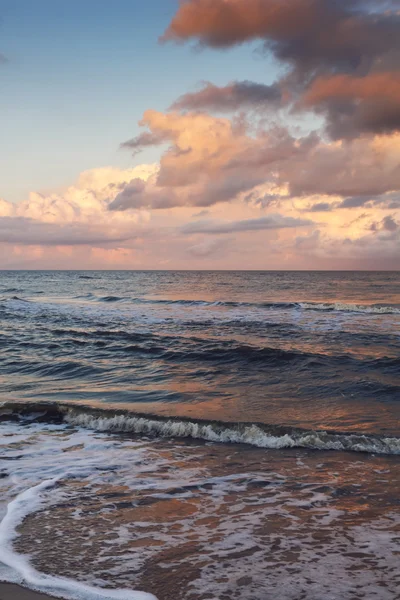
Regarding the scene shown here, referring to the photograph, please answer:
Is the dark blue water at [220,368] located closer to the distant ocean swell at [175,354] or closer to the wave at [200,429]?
the distant ocean swell at [175,354]

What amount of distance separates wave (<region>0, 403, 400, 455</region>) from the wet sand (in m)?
5.30

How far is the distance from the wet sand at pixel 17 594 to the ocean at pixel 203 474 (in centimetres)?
10

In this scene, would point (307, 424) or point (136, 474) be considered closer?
point (136, 474)

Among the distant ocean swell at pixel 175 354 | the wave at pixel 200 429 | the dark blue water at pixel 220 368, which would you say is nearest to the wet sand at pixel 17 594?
the wave at pixel 200 429

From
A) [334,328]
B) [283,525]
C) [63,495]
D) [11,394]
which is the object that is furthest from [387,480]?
[334,328]

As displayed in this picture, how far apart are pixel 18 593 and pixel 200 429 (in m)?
5.65

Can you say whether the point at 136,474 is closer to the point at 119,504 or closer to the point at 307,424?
the point at 119,504

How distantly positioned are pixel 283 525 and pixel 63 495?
2.88 metres

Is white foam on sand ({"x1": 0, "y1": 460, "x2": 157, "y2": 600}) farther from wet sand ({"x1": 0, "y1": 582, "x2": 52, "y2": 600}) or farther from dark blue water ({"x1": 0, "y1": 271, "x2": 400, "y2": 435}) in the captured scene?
dark blue water ({"x1": 0, "y1": 271, "x2": 400, "y2": 435})

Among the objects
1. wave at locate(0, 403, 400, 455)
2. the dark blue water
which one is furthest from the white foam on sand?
the dark blue water

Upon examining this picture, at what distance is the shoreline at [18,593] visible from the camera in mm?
3857

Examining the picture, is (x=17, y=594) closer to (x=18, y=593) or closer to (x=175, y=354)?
(x=18, y=593)

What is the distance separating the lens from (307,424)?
977cm

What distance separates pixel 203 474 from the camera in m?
7.12
